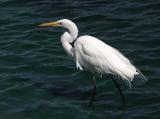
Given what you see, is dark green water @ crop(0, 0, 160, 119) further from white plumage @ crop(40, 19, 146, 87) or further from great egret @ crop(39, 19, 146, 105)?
white plumage @ crop(40, 19, 146, 87)

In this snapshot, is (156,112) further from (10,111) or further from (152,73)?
(10,111)

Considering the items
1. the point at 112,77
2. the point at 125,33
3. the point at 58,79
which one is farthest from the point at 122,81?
the point at 125,33

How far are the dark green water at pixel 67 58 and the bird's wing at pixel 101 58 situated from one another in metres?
0.73

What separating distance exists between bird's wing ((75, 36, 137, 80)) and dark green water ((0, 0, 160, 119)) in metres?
0.73

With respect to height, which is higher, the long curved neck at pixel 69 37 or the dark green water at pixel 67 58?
the long curved neck at pixel 69 37

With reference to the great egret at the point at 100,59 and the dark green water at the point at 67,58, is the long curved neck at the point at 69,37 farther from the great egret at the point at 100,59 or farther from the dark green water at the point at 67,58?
the dark green water at the point at 67,58

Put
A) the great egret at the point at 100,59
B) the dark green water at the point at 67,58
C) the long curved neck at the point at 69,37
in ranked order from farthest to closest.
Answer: the long curved neck at the point at 69,37 → the dark green water at the point at 67,58 → the great egret at the point at 100,59

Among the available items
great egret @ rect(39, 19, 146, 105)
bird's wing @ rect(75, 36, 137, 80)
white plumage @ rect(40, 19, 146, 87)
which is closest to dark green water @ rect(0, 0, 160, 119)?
great egret @ rect(39, 19, 146, 105)

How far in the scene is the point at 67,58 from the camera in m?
13.7

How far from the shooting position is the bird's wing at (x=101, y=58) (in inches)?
448

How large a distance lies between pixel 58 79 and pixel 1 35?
2.95 m

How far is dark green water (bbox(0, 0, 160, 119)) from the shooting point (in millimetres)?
11586

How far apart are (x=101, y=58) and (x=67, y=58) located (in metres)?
2.22

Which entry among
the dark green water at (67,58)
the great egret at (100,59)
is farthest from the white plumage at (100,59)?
the dark green water at (67,58)
